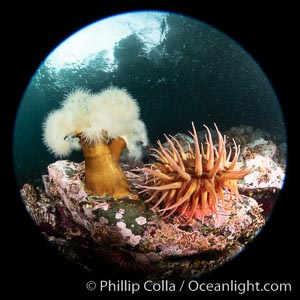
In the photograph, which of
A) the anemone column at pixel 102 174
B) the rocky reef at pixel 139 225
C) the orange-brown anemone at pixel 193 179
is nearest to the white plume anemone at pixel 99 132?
the anemone column at pixel 102 174

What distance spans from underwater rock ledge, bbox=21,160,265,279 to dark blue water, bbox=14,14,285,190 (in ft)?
0.94

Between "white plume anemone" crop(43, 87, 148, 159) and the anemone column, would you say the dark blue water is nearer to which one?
"white plume anemone" crop(43, 87, 148, 159)

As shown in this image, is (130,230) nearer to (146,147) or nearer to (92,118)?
(146,147)

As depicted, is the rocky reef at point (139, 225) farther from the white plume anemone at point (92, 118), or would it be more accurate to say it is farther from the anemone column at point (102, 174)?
the white plume anemone at point (92, 118)

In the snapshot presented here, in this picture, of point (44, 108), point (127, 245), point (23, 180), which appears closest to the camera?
point (127, 245)

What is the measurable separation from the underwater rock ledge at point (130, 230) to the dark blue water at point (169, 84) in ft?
0.94

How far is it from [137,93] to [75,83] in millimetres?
545

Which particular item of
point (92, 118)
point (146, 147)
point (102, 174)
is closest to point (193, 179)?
point (146, 147)

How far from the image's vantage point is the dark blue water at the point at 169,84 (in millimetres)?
3004

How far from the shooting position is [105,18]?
10.0 feet

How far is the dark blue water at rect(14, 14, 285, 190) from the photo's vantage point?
3.00 meters

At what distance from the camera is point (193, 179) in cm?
280

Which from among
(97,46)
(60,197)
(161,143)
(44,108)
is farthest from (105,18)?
(60,197)

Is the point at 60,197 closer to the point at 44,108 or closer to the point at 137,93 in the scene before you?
the point at 44,108
